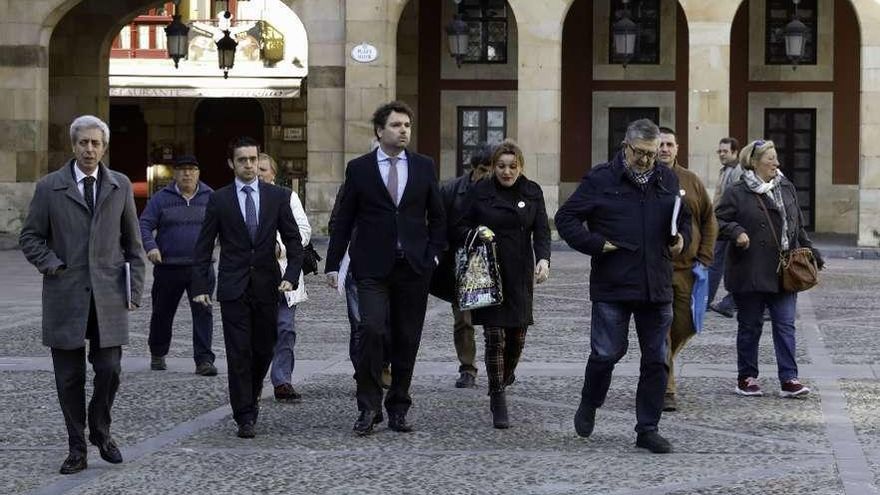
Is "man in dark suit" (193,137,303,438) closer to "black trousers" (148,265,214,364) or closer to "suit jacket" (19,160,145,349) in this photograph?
"suit jacket" (19,160,145,349)

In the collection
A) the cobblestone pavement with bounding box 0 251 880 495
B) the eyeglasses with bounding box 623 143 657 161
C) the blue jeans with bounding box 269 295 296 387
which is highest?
the eyeglasses with bounding box 623 143 657 161

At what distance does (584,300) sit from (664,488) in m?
11.3

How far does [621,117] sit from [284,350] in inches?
920

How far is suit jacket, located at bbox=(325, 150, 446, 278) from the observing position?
10766mm

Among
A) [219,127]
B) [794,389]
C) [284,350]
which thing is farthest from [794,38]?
[284,350]

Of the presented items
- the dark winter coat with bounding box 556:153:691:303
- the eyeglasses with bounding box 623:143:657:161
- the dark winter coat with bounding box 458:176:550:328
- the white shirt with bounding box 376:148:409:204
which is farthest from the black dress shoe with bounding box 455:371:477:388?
the eyeglasses with bounding box 623:143:657:161

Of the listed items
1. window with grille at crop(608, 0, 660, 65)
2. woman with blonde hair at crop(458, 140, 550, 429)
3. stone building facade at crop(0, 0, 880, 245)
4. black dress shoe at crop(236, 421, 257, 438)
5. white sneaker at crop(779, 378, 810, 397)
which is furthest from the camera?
window with grille at crop(608, 0, 660, 65)

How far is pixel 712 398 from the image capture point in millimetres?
12219

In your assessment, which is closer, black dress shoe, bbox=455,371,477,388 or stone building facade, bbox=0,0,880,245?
black dress shoe, bbox=455,371,477,388

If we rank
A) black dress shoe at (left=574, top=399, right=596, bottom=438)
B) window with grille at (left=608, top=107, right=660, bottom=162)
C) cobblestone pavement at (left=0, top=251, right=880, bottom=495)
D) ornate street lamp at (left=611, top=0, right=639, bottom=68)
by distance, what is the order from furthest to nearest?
window with grille at (left=608, top=107, right=660, bottom=162) < ornate street lamp at (left=611, top=0, right=639, bottom=68) < black dress shoe at (left=574, top=399, right=596, bottom=438) < cobblestone pavement at (left=0, top=251, right=880, bottom=495)

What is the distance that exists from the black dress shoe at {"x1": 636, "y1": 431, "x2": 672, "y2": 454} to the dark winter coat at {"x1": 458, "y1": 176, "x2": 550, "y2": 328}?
51.7 inches

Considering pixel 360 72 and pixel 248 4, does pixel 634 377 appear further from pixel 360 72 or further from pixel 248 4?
pixel 248 4

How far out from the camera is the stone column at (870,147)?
97.2 ft

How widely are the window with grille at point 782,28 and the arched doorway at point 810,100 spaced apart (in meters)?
0.02
